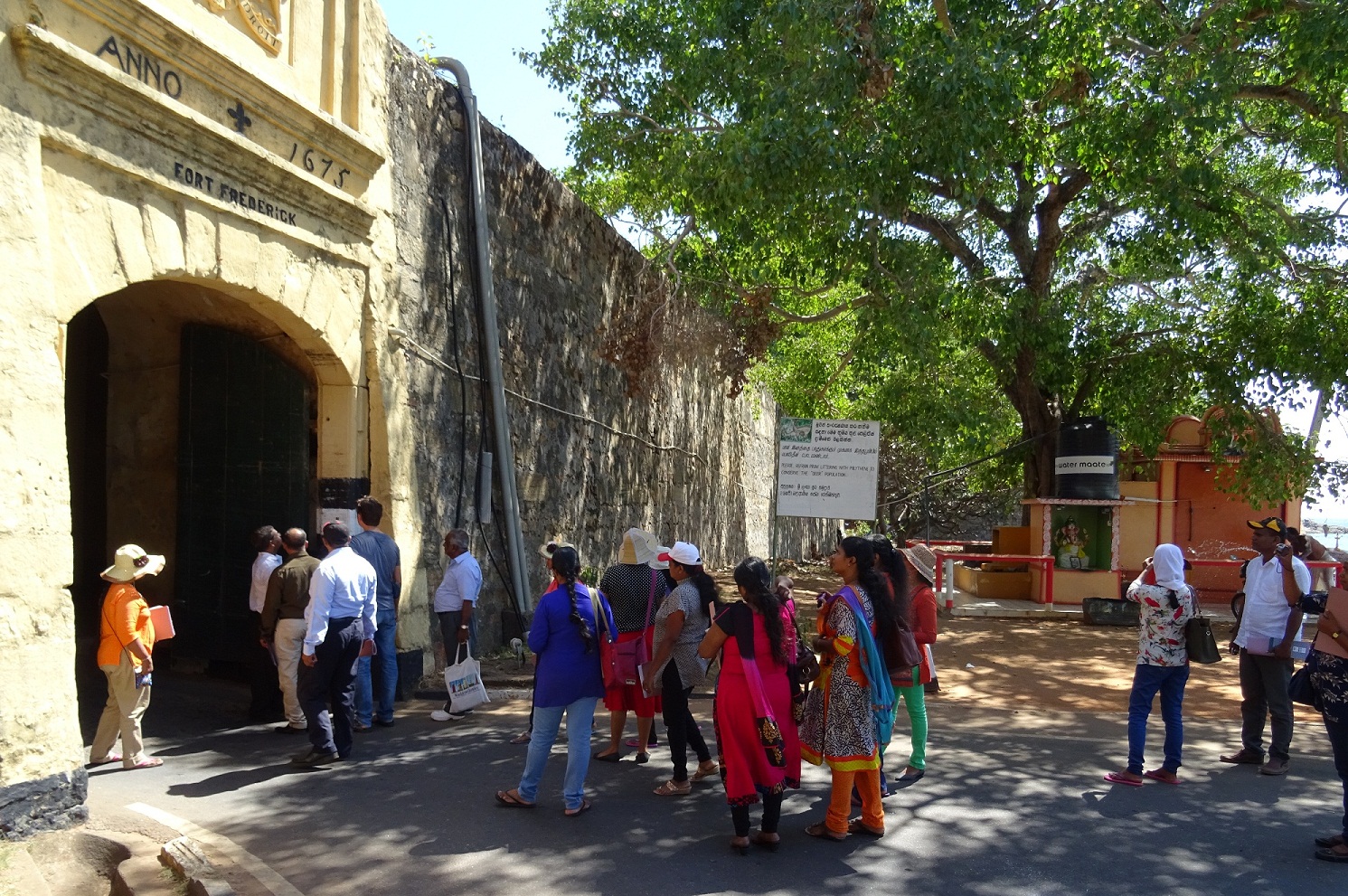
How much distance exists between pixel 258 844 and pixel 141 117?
4.27 m

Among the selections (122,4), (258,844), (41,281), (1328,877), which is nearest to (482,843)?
(258,844)

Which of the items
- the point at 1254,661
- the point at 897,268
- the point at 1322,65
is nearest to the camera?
the point at 1254,661

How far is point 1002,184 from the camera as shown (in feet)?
45.8

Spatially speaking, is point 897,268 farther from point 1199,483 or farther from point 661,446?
point 1199,483

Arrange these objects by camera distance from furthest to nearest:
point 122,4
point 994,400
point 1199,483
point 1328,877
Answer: point 994,400 → point 1199,483 → point 122,4 → point 1328,877

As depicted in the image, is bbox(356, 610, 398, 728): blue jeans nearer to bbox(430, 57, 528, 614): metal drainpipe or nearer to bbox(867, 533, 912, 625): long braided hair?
bbox(430, 57, 528, 614): metal drainpipe

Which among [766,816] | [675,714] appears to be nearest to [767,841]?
[766,816]

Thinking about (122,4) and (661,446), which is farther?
(661,446)

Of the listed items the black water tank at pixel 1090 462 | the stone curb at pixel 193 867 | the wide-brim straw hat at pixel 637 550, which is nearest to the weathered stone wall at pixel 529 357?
the wide-brim straw hat at pixel 637 550

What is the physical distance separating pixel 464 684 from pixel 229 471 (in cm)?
285

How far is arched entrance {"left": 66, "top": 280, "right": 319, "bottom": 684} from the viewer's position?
860 cm

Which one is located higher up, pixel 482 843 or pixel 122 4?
pixel 122 4

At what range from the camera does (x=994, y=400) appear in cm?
1920

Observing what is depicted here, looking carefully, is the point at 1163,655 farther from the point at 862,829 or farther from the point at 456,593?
the point at 456,593
